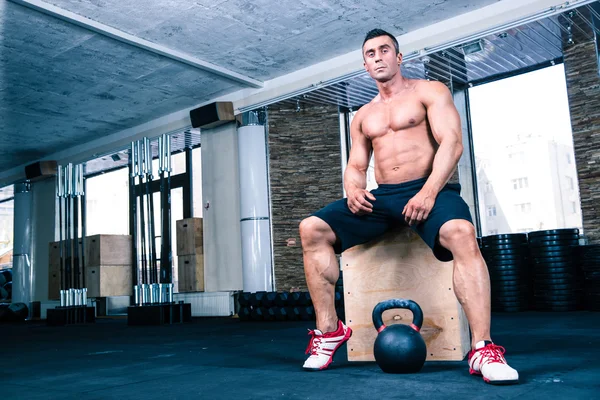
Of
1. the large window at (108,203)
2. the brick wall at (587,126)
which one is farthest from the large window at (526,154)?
the large window at (108,203)

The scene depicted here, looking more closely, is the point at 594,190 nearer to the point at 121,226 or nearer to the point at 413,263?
the point at 413,263

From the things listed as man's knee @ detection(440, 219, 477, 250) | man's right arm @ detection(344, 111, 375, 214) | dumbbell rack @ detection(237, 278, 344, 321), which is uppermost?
man's right arm @ detection(344, 111, 375, 214)

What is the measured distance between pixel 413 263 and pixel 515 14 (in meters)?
3.77

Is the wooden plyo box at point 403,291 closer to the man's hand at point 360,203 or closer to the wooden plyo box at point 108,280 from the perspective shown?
the man's hand at point 360,203

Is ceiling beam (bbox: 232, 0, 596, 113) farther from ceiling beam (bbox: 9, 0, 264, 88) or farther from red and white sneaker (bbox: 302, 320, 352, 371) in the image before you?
red and white sneaker (bbox: 302, 320, 352, 371)

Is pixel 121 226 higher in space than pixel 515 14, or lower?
lower

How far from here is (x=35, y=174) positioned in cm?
1012

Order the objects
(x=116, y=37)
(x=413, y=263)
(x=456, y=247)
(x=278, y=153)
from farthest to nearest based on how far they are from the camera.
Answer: (x=278, y=153) → (x=116, y=37) → (x=413, y=263) → (x=456, y=247)

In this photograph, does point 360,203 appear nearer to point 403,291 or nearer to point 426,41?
point 403,291

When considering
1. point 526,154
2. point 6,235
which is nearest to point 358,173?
point 526,154

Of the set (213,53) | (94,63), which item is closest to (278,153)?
(213,53)

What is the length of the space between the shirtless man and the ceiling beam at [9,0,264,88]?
3753 millimetres

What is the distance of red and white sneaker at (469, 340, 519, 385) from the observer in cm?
174

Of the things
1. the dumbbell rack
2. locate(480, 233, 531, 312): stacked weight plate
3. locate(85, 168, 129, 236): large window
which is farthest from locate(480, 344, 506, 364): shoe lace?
locate(85, 168, 129, 236): large window
